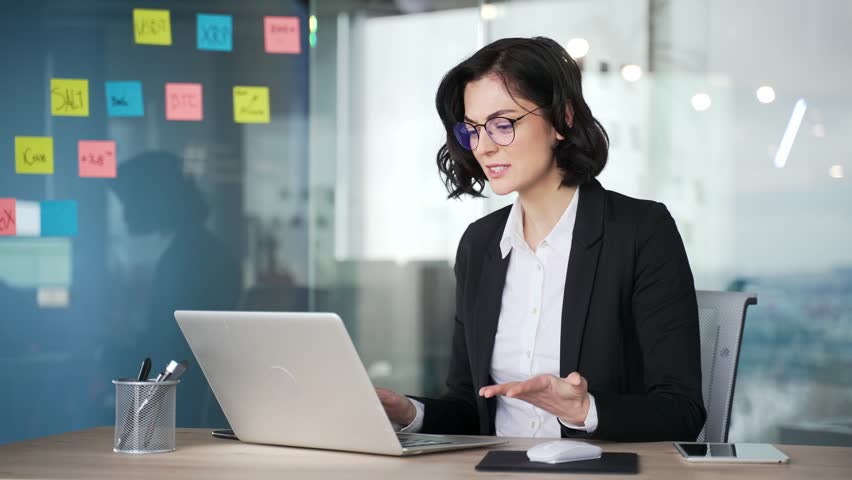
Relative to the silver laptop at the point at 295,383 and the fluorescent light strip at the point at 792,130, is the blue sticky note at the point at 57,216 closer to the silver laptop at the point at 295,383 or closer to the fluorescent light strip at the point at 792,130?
the silver laptop at the point at 295,383

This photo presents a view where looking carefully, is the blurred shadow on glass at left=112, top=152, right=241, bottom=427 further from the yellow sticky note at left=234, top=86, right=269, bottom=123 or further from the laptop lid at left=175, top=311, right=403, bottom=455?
the laptop lid at left=175, top=311, right=403, bottom=455

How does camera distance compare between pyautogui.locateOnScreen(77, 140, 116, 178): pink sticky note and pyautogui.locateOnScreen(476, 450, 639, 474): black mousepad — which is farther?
pyautogui.locateOnScreen(77, 140, 116, 178): pink sticky note

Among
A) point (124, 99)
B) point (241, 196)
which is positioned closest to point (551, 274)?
point (241, 196)

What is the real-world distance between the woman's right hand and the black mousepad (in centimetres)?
34

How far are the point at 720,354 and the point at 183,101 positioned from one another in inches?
90.7

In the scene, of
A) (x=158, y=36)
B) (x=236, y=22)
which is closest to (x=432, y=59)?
(x=236, y=22)

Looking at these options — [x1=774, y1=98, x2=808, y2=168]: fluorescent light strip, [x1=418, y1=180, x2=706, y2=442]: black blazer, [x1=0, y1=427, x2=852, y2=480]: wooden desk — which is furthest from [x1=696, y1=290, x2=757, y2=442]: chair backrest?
[x1=774, y1=98, x2=808, y2=168]: fluorescent light strip

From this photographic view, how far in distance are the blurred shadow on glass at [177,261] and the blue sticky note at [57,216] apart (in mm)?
166

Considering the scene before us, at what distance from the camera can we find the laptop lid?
1422mm

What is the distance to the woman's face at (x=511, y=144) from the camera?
6.44 feet

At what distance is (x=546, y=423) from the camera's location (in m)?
1.93

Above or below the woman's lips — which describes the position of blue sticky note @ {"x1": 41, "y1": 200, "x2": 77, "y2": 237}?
below

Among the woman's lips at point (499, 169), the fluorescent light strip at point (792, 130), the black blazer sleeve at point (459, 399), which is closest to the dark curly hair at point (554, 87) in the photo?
the woman's lips at point (499, 169)

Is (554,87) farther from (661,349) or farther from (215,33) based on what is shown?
(215,33)
